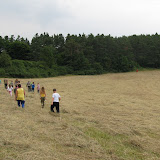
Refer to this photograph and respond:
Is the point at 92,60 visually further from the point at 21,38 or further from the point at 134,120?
the point at 134,120

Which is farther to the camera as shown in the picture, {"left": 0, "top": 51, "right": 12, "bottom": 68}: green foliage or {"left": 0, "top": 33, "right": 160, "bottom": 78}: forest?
{"left": 0, "top": 33, "right": 160, "bottom": 78}: forest

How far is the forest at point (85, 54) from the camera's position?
5100cm

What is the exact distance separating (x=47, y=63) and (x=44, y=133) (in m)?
45.7

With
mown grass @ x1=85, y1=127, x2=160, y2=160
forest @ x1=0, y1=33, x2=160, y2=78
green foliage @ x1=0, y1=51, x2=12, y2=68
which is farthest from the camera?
forest @ x1=0, y1=33, x2=160, y2=78

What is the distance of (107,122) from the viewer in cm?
850

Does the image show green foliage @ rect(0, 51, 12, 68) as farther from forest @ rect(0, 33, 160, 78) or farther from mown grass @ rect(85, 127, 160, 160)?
mown grass @ rect(85, 127, 160, 160)

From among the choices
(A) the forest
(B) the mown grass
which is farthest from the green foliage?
(B) the mown grass

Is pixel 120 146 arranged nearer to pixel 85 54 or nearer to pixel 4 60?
pixel 4 60

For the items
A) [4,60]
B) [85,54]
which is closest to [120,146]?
[4,60]

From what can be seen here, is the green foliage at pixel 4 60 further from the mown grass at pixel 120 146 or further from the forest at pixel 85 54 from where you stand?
the mown grass at pixel 120 146

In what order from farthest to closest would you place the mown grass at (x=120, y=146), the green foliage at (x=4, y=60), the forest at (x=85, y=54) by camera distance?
the forest at (x=85, y=54) → the green foliage at (x=4, y=60) → the mown grass at (x=120, y=146)

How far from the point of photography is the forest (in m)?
51.0

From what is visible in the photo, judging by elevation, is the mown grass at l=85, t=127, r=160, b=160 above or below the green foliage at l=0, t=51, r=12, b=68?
below

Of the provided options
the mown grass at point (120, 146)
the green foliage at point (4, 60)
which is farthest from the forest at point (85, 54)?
the mown grass at point (120, 146)
